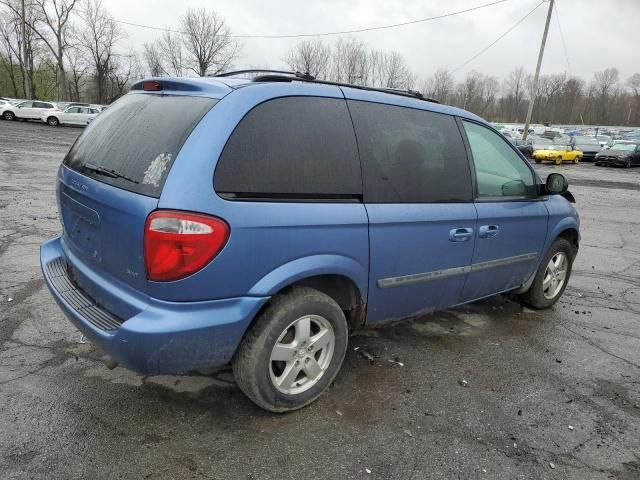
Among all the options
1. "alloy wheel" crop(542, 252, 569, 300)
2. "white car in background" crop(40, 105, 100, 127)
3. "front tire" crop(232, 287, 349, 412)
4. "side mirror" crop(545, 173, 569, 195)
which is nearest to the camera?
"front tire" crop(232, 287, 349, 412)

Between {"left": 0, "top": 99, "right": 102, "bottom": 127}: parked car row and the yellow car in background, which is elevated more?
{"left": 0, "top": 99, "right": 102, "bottom": 127}: parked car row

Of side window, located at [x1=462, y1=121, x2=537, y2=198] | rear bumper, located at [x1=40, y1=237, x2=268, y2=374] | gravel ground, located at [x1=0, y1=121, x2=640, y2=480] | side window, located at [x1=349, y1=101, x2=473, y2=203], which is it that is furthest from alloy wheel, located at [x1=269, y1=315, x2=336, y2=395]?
side window, located at [x1=462, y1=121, x2=537, y2=198]

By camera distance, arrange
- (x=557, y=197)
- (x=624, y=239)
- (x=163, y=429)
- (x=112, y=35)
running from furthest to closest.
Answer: (x=112, y=35)
(x=624, y=239)
(x=557, y=197)
(x=163, y=429)

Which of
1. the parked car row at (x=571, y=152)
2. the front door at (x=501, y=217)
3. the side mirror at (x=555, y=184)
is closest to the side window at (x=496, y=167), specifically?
the front door at (x=501, y=217)

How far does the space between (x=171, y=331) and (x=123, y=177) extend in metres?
0.85

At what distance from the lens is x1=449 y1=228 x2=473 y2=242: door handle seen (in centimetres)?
330

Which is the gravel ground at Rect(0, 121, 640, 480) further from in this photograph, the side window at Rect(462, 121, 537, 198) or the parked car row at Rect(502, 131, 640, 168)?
the parked car row at Rect(502, 131, 640, 168)

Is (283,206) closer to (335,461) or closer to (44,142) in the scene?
(335,461)

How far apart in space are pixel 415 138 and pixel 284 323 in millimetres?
1563

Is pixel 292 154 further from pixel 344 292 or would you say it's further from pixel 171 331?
pixel 171 331

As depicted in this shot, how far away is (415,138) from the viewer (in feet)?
10.6

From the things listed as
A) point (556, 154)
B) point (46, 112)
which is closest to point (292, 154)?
point (556, 154)

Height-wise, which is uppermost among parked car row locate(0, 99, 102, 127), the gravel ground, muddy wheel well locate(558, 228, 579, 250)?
parked car row locate(0, 99, 102, 127)

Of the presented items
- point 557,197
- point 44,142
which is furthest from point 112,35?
point 557,197
